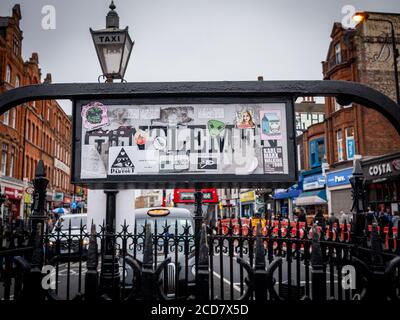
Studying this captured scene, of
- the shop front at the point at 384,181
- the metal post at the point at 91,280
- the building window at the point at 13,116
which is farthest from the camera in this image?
the building window at the point at 13,116

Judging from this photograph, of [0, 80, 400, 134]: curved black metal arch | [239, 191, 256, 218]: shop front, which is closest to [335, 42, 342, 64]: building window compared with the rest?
[239, 191, 256, 218]: shop front

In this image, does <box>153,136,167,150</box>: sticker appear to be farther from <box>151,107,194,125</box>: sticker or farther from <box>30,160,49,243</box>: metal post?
<box>30,160,49,243</box>: metal post

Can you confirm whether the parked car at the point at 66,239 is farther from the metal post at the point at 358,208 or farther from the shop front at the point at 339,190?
the shop front at the point at 339,190

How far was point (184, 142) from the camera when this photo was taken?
2920 mm

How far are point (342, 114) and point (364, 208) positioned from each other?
1079 inches

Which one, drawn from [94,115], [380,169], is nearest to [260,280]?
[94,115]

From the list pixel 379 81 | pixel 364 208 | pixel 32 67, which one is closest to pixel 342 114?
pixel 379 81

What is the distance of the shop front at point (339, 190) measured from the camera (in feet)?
92.1

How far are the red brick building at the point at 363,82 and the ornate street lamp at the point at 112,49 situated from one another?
2481 centimetres

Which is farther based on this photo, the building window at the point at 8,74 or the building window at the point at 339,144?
the building window at the point at 8,74

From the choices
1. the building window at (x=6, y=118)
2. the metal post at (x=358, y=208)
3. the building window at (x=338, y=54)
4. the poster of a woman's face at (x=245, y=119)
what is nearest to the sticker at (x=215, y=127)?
the poster of a woman's face at (x=245, y=119)

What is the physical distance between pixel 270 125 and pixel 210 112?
19.2 inches

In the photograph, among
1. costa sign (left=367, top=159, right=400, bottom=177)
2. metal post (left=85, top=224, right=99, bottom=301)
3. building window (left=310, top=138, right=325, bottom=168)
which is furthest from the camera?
building window (left=310, top=138, right=325, bottom=168)

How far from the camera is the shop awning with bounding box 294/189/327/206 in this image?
31234mm
